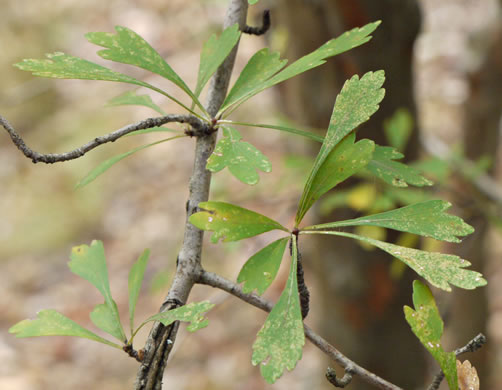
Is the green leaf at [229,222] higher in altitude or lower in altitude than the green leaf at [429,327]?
higher

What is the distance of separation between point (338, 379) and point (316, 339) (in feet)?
0.12

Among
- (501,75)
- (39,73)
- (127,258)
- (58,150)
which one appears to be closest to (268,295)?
(127,258)

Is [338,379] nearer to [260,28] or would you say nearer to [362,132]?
[260,28]

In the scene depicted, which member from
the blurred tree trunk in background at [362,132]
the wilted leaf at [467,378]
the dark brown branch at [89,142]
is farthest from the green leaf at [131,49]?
the blurred tree trunk in background at [362,132]

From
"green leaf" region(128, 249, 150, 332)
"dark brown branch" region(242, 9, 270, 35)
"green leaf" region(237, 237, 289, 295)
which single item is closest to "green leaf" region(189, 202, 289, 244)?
"green leaf" region(237, 237, 289, 295)

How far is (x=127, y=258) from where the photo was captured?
3.32 metres

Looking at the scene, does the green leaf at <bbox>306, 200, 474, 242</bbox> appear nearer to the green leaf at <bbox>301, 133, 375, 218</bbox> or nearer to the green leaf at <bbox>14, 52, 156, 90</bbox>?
the green leaf at <bbox>301, 133, 375, 218</bbox>

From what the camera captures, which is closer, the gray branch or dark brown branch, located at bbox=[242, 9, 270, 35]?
the gray branch

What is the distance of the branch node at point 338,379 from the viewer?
44 cm

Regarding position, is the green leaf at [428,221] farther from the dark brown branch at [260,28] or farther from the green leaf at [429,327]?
the dark brown branch at [260,28]

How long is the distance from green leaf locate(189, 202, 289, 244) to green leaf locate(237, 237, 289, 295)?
0.02 meters

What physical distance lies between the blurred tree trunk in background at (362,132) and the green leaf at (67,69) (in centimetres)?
87

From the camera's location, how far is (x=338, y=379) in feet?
1.48

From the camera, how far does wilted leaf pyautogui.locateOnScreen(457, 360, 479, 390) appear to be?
1.56 feet
